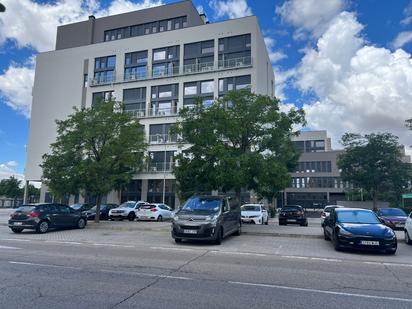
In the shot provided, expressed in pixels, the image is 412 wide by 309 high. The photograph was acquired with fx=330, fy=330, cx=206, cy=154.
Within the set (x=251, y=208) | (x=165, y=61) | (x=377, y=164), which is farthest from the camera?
(x=165, y=61)

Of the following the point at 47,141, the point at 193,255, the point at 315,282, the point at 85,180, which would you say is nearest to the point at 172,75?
the point at 47,141

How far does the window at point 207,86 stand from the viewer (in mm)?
44528

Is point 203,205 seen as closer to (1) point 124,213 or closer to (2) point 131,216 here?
(1) point 124,213

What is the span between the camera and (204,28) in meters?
45.8

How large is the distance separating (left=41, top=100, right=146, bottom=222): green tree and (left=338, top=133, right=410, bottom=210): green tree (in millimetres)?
28926

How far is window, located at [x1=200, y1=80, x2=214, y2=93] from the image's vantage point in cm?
4453

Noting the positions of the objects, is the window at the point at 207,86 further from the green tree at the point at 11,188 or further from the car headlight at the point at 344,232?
the green tree at the point at 11,188

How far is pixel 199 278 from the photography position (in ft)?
22.8

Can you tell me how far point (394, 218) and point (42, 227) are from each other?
21.0m

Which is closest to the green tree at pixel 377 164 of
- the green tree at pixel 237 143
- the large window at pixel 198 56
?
the large window at pixel 198 56

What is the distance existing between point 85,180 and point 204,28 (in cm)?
3217

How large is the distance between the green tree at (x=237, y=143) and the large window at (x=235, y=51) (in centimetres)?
2556

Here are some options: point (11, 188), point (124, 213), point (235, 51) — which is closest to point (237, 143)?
point (124, 213)

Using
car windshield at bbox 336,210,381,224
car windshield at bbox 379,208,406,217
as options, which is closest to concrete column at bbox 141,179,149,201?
car windshield at bbox 379,208,406,217
